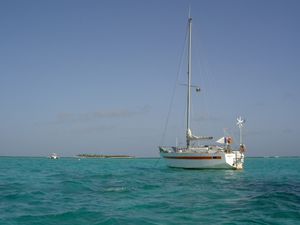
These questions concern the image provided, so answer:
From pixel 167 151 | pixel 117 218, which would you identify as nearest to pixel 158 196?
pixel 117 218

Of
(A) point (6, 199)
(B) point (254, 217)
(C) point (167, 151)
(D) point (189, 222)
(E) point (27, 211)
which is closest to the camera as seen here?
(D) point (189, 222)

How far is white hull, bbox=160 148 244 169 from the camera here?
50.7 metres

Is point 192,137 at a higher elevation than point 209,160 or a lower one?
higher

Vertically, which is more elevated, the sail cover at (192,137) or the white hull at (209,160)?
the sail cover at (192,137)

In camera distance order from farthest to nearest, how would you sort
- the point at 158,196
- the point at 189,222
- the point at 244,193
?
the point at 244,193, the point at 158,196, the point at 189,222

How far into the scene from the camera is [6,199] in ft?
70.9

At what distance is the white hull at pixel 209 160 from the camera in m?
50.7

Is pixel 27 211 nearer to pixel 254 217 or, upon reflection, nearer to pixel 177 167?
pixel 254 217

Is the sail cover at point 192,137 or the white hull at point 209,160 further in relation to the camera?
the sail cover at point 192,137

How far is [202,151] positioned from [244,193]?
27392 mm

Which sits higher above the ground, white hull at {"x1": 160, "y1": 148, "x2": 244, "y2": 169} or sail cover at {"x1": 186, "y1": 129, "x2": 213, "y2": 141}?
sail cover at {"x1": 186, "y1": 129, "x2": 213, "y2": 141}

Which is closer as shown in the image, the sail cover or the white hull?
the white hull

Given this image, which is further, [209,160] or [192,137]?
[192,137]

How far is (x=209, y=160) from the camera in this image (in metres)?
51.0
